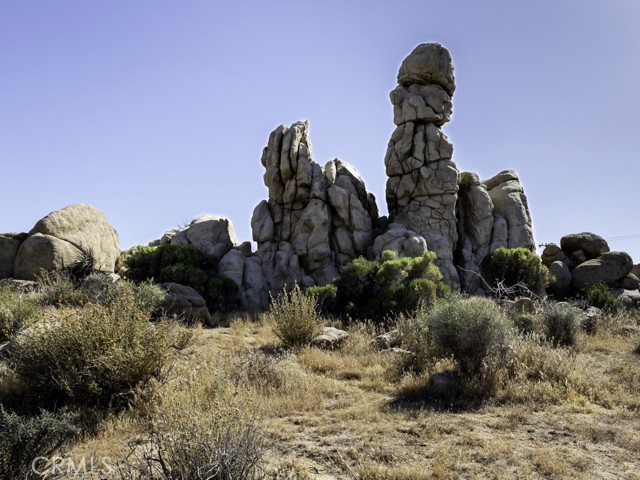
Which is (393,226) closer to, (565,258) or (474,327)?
(565,258)

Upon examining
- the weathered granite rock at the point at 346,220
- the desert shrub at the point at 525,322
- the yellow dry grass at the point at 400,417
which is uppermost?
the weathered granite rock at the point at 346,220

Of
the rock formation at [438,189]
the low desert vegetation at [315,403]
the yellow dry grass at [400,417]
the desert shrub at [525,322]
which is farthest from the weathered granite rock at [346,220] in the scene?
the yellow dry grass at [400,417]

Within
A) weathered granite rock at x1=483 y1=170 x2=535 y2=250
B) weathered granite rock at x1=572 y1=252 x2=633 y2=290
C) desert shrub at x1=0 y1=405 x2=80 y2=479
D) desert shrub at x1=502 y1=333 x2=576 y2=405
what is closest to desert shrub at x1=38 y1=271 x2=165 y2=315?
desert shrub at x1=0 y1=405 x2=80 y2=479

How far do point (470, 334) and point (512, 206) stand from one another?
14364 mm

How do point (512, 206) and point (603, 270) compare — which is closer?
point (603, 270)

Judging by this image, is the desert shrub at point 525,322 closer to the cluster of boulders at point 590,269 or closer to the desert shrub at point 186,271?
the cluster of boulders at point 590,269

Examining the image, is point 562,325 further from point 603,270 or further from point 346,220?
point 346,220

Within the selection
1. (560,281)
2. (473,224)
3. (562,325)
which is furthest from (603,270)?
(562,325)

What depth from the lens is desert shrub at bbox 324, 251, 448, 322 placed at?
14.9m

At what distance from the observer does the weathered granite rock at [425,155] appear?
20.1 meters

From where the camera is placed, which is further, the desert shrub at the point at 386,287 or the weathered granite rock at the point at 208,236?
the weathered granite rock at the point at 208,236

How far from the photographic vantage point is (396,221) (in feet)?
68.0

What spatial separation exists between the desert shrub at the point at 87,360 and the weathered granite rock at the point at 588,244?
19224 millimetres

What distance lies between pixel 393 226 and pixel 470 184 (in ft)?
15.1
